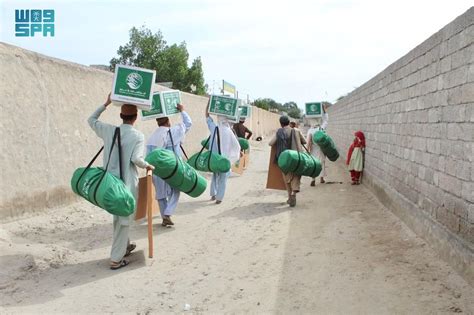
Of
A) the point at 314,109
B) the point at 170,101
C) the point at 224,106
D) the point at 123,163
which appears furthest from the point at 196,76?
the point at 123,163

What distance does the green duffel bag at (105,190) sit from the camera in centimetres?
428

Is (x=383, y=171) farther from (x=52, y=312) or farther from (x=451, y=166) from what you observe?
(x=52, y=312)


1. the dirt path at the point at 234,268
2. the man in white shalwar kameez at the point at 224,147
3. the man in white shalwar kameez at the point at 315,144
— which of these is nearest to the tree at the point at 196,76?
the man in white shalwar kameez at the point at 315,144

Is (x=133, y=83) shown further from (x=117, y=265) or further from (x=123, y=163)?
(x=117, y=265)

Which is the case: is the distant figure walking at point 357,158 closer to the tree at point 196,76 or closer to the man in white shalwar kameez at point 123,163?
the man in white shalwar kameez at point 123,163

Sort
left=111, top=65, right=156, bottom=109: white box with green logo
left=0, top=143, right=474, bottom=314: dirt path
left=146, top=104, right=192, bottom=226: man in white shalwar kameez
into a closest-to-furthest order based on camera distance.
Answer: left=0, top=143, right=474, bottom=314: dirt path < left=111, top=65, right=156, bottom=109: white box with green logo < left=146, top=104, right=192, bottom=226: man in white shalwar kameez

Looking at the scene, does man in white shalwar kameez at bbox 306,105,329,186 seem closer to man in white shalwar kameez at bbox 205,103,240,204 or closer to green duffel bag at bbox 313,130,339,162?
green duffel bag at bbox 313,130,339,162

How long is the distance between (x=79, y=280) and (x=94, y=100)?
4.41 meters

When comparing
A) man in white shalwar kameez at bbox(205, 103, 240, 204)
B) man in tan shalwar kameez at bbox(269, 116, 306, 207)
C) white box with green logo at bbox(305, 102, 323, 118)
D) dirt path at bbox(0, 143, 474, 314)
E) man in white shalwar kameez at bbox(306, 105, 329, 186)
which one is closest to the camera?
dirt path at bbox(0, 143, 474, 314)

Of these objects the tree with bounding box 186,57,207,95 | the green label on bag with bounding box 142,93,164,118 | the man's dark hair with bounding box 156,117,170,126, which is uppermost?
the tree with bounding box 186,57,207,95

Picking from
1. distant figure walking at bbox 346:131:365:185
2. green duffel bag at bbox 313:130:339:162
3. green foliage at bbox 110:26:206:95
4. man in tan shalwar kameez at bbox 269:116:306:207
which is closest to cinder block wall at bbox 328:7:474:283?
man in tan shalwar kameez at bbox 269:116:306:207

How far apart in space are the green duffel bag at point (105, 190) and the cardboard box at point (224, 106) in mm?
4112

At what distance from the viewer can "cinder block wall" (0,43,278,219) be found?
231 inches

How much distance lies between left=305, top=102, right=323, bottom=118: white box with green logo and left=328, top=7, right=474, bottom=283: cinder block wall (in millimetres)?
2893
